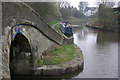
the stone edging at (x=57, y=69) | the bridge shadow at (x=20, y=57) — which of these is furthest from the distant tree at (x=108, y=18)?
the bridge shadow at (x=20, y=57)

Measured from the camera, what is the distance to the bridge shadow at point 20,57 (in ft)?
27.1

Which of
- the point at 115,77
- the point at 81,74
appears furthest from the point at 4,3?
the point at 115,77

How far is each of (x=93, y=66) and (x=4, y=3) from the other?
7966mm

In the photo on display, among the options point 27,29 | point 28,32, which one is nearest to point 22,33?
point 27,29

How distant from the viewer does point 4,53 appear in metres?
4.54

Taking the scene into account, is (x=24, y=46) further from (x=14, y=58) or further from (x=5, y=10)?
(x=5, y=10)

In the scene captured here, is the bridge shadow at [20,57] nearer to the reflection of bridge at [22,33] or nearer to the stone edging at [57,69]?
the reflection of bridge at [22,33]

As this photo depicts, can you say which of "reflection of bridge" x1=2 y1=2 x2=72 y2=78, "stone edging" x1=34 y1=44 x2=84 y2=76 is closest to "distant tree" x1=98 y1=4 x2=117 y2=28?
"reflection of bridge" x1=2 y1=2 x2=72 y2=78

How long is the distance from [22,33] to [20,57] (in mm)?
2084

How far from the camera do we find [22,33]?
23.5 feet

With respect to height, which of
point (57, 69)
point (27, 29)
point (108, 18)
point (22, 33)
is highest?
point (108, 18)

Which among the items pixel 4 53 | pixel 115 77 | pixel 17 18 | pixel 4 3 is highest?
pixel 4 3

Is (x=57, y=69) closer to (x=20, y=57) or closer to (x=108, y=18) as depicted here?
(x=20, y=57)

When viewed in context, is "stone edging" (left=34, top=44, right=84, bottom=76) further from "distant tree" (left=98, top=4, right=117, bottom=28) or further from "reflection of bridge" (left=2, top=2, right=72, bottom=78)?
"distant tree" (left=98, top=4, right=117, bottom=28)
